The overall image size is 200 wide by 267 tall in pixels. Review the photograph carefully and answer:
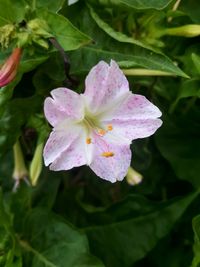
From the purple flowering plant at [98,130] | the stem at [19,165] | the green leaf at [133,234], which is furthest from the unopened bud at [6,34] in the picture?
the green leaf at [133,234]

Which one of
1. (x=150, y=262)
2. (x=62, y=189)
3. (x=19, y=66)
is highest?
(x=19, y=66)

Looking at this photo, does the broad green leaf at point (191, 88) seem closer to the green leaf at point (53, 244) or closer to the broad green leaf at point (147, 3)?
the broad green leaf at point (147, 3)

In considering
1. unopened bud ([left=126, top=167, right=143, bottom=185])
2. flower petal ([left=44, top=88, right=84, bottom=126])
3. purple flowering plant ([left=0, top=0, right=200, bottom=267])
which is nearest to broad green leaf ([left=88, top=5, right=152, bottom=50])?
purple flowering plant ([left=0, top=0, right=200, bottom=267])

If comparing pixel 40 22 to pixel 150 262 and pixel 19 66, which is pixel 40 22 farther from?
pixel 150 262

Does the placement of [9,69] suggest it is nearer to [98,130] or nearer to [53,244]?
[98,130]

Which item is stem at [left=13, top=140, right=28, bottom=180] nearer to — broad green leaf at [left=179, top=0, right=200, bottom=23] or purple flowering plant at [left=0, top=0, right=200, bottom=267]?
purple flowering plant at [left=0, top=0, right=200, bottom=267]

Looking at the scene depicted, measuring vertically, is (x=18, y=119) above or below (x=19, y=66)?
below

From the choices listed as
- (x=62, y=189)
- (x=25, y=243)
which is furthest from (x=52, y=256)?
(x=62, y=189)

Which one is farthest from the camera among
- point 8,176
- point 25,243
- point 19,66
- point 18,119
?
point 8,176
